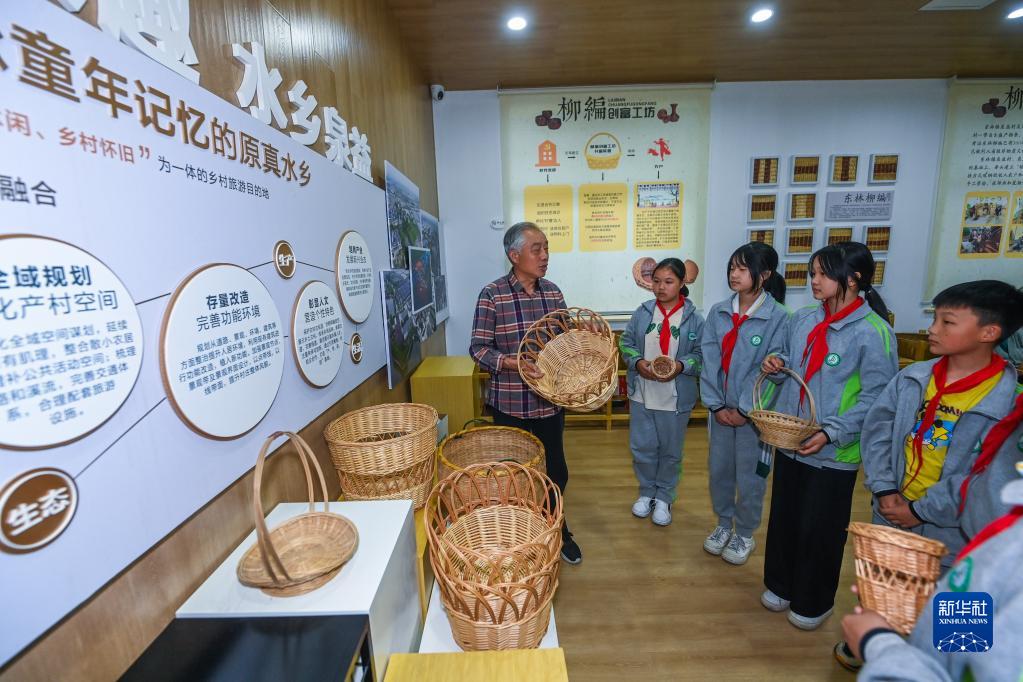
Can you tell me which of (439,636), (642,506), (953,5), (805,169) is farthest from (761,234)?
(439,636)

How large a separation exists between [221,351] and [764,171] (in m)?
4.28

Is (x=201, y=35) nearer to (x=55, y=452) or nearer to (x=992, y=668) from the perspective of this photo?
(x=55, y=452)

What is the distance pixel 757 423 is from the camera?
1612 millimetres

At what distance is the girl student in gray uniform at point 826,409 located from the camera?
149cm

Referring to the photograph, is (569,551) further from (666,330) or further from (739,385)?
(666,330)

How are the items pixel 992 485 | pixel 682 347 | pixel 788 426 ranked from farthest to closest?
1. pixel 682 347
2. pixel 788 426
3. pixel 992 485

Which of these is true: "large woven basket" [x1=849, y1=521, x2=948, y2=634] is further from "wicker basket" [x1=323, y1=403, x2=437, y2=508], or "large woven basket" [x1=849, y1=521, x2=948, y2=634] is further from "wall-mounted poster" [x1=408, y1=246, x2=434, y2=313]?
"wall-mounted poster" [x1=408, y1=246, x2=434, y2=313]

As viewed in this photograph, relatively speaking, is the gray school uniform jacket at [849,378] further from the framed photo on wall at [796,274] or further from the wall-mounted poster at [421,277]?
the framed photo on wall at [796,274]

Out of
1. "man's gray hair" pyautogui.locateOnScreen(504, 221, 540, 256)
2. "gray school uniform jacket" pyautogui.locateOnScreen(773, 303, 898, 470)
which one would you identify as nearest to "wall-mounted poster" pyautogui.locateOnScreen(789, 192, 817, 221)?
"gray school uniform jacket" pyautogui.locateOnScreen(773, 303, 898, 470)

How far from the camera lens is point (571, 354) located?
2072 millimetres

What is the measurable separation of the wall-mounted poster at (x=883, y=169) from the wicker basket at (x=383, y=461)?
176 inches

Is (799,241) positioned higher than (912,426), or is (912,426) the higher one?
(799,241)

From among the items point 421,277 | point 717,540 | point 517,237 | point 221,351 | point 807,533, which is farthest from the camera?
point 421,277

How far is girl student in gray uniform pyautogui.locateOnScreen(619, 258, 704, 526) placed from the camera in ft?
7.47
